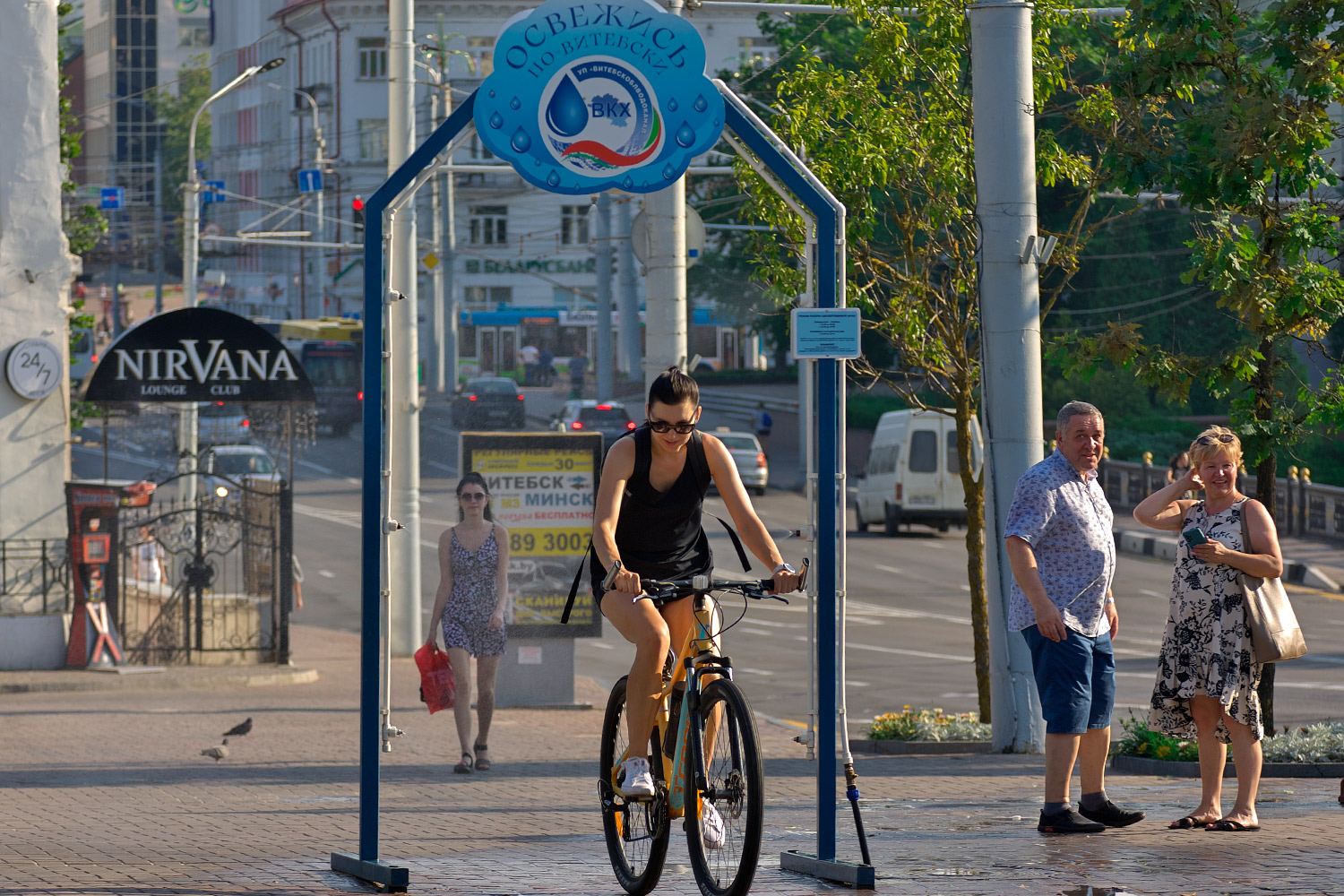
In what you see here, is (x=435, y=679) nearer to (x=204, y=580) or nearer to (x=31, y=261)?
(x=204, y=580)

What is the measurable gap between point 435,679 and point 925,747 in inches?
142

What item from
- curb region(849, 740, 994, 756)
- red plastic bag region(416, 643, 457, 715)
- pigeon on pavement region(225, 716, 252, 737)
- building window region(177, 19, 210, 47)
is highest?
building window region(177, 19, 210, 47)

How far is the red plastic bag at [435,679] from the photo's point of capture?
10672 millimetres

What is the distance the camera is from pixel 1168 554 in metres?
31.5

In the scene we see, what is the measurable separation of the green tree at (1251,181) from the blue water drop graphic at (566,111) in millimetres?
4004

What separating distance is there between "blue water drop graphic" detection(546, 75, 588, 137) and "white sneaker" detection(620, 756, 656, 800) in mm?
2363

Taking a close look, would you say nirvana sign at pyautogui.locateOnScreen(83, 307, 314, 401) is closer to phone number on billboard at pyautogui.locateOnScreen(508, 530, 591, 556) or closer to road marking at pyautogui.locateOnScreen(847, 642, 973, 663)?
phone number on billboard at pyautogui.locateOnScreen(508, 530, 591, 556)

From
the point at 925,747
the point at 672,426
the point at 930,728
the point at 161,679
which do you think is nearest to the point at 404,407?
the point at 161,679

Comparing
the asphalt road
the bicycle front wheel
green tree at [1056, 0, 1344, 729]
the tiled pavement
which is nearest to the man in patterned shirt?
the tiled pavement

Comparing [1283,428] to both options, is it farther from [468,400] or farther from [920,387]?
[468,400]

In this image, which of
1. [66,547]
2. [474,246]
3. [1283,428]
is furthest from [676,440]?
[474,246]

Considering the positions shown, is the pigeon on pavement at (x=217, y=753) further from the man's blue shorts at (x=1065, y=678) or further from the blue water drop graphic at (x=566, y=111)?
the blue water drop graphic at (x=566, y=111)

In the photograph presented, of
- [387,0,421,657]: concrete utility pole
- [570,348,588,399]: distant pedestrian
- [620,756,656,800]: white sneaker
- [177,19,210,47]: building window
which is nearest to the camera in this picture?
[620,756,656,800]: white sneaker

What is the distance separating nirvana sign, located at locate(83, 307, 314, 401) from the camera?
1730 cm
